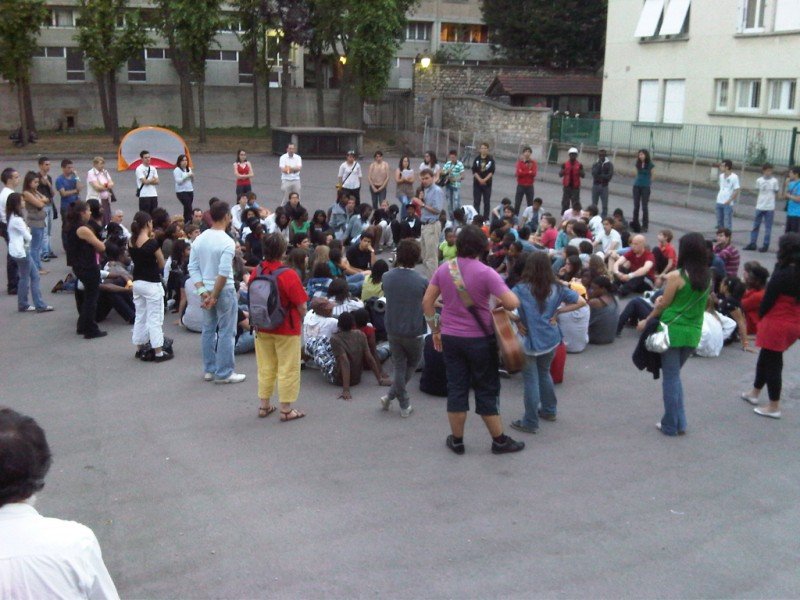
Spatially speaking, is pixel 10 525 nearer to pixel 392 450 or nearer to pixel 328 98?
pixel 392 450

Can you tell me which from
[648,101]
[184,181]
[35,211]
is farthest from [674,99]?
[35,211]

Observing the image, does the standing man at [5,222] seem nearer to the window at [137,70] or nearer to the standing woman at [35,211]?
the standing woman at [35,211]

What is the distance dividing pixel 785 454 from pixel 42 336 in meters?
8.37

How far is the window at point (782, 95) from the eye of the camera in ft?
89.5

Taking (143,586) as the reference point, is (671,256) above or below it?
above

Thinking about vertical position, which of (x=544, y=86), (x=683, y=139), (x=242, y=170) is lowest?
(x=242, y=170)

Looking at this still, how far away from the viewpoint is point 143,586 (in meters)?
4.81

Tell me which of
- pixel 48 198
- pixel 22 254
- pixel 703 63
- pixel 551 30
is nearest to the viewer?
pixel 22 254

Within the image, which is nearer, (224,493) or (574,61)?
(224,493)

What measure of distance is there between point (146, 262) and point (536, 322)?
14.2ft

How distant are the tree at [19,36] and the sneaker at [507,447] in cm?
3457

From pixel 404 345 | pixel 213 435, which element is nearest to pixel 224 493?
pixel 213 435

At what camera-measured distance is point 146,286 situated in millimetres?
9031

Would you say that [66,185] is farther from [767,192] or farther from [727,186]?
[767,192]
